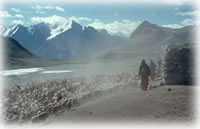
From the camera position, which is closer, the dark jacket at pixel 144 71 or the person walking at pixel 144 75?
the person walking at pixel 144 75

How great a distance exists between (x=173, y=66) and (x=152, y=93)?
2862mm

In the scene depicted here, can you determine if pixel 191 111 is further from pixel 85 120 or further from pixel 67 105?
pixel 67 105

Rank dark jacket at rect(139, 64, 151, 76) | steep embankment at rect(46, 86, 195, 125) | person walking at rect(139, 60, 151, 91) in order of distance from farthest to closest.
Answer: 1. dark jacket at rect(139, 64, 151, 76)
2. person walking at rect(139, 60, 151, 91)
3. steep embankment at rect(46, 86, 195, 125)

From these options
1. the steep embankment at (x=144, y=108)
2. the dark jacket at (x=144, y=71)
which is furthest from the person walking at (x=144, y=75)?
the steep embankment at (x=144, y=108)

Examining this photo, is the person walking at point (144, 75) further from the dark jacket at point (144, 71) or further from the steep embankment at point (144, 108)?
the steep embankment at point (144, 108)

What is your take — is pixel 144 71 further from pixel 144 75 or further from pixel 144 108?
pixel 144 108

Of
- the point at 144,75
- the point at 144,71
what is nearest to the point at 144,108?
the point at 144,75

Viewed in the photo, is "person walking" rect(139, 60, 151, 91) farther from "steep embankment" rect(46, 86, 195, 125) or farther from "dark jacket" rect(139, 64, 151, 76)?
"steep embankment" rect(46, 86, 195, 125)

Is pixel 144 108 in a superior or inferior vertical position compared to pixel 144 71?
inferior

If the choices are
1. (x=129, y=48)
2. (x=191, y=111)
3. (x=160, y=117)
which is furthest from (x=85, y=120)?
(x=129, y=48)

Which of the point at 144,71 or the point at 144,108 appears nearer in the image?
the point at 144,108

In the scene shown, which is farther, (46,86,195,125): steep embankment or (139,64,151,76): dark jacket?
(139,64,151,76): dark jacket

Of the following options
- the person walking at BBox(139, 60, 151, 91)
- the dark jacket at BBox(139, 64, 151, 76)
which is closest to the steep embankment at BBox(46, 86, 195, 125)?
the person walking at BBox(139, 60, 151, 91)

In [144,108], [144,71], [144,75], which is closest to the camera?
[144,108]
